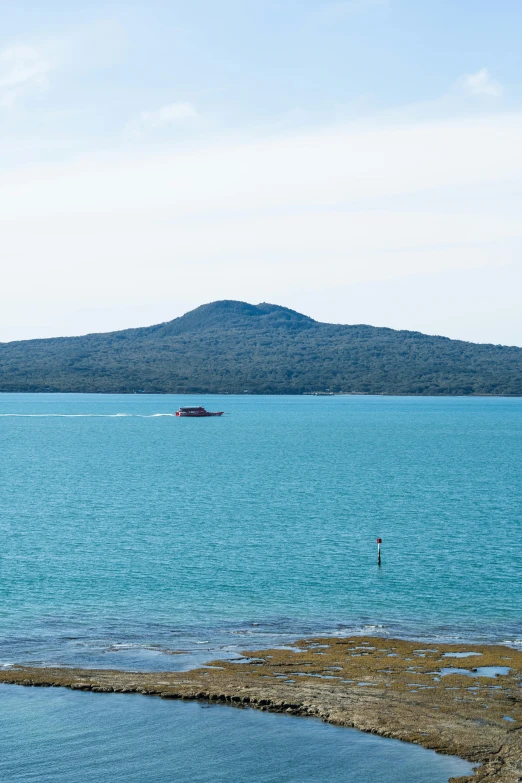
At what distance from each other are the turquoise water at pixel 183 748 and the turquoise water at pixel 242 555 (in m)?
4.58

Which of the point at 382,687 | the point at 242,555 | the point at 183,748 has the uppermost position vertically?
the point at 242,555

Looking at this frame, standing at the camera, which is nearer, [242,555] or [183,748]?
[183,748]

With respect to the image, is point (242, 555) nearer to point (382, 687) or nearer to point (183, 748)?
point (382, 687)

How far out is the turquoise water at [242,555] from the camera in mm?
35406

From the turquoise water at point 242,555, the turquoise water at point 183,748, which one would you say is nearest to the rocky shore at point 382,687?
the turquoise water at point 183,748

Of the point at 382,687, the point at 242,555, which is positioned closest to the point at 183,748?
the point at 382,687

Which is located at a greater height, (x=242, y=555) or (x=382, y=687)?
(x=242, y=555)

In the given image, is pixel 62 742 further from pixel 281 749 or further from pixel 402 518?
pixel 402 518

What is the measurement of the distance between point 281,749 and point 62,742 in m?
5.66

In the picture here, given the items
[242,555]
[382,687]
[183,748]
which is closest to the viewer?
[183,748]

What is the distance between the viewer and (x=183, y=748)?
23.6 m

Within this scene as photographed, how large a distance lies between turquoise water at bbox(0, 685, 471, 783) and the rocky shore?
25.9 inches

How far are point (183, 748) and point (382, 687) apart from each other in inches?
274

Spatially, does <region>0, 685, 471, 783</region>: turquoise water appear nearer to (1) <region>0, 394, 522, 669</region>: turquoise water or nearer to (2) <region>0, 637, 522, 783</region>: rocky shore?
(2) <region>0, 637, 522, 783</region>: rocky shore
